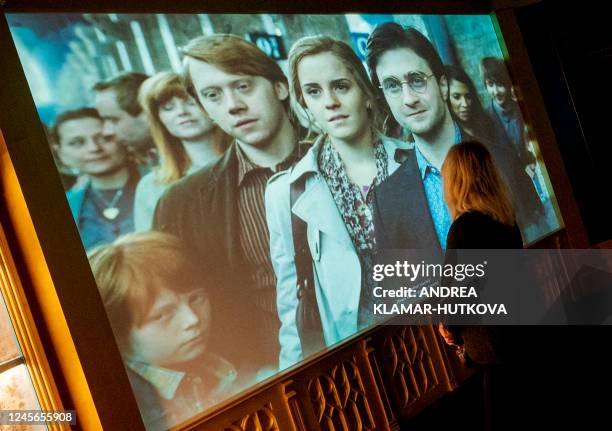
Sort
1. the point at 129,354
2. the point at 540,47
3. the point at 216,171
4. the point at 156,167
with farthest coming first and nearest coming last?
the point at 540,47 < the point at 216,171 < the point at 156,167 < the point at 129,354

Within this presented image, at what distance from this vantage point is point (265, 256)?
11.3 ft

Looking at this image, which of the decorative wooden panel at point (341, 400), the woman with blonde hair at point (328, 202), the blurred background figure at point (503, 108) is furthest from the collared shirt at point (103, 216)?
the blurred background figure at point (503, 108)

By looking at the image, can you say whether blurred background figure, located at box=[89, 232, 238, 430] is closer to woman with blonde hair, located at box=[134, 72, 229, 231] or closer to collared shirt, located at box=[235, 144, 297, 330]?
woman with blonde hair, located at box=[134, 72, 229, 231]

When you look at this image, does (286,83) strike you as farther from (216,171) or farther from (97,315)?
(97,315)

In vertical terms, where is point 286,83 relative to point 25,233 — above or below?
above

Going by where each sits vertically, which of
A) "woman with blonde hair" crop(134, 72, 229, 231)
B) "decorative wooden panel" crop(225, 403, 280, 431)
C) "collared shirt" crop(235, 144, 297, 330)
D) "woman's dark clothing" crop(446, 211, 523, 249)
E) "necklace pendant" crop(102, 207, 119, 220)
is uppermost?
"woman with blonde hair" crop(134, 72, 229, 231)

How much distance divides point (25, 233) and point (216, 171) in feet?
3.08

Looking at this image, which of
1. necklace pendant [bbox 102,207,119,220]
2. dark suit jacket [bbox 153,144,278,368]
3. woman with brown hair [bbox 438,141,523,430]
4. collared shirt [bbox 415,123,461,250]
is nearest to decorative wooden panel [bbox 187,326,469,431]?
dark suit jacket [bbox 153,144,278,368]

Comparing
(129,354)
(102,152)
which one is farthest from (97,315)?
(102,152)

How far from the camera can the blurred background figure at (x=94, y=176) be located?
277 centimetres

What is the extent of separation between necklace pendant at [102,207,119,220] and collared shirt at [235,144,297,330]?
26.6 inches

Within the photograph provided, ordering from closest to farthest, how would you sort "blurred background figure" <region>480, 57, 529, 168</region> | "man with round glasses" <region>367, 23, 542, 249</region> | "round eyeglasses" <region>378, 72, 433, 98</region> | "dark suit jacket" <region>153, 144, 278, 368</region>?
"dark suit jacket" <region>153, 144, 278, 368</region>, "man with round glasses" <region>367, 23, 542, 249</region>, "round eyeglasses" <region>378, 72, 433, 98</region>, "blurred background figure" <region>480, 57, 529, 168</region>

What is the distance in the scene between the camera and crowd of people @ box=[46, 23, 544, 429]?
113 inches

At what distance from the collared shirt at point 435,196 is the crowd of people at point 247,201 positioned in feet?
0.04
